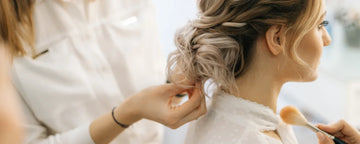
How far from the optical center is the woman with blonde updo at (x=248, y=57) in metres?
0.70

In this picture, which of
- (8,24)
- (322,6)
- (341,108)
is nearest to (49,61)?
(8,24)

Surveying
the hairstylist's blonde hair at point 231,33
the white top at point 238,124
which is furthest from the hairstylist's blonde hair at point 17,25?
the white top at point 238,124

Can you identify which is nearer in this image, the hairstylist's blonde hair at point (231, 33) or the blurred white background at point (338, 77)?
the hairstylist's blonde hair at point (231, 33)

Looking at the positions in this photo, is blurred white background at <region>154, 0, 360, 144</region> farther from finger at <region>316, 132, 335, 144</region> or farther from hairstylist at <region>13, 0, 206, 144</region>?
finger at <region>316, 132, 335, 144</region>

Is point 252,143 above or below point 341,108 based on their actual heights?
above

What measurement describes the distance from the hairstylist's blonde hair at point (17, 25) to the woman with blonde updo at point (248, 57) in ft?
1.27

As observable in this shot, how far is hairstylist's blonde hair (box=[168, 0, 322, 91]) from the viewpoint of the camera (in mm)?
694

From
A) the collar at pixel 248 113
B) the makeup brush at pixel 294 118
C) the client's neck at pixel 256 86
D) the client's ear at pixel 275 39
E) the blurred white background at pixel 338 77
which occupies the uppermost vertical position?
the client's ear at pixel 275 39

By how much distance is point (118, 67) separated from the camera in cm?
99

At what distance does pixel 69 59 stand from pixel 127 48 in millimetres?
181

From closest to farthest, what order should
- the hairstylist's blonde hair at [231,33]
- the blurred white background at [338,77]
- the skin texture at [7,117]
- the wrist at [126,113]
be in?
the skin texture at [7,117] → the hairstylist's blonde hair at [231,33] → the wrist at [126,113] → the blurred white background at [338,77]

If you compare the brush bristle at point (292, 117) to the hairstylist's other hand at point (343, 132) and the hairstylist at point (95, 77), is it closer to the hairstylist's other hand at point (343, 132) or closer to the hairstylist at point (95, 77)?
the hairstylist's other hand at point (343, 132)

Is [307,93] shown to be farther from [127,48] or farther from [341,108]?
[127,48]

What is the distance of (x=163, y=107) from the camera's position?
764 mm
